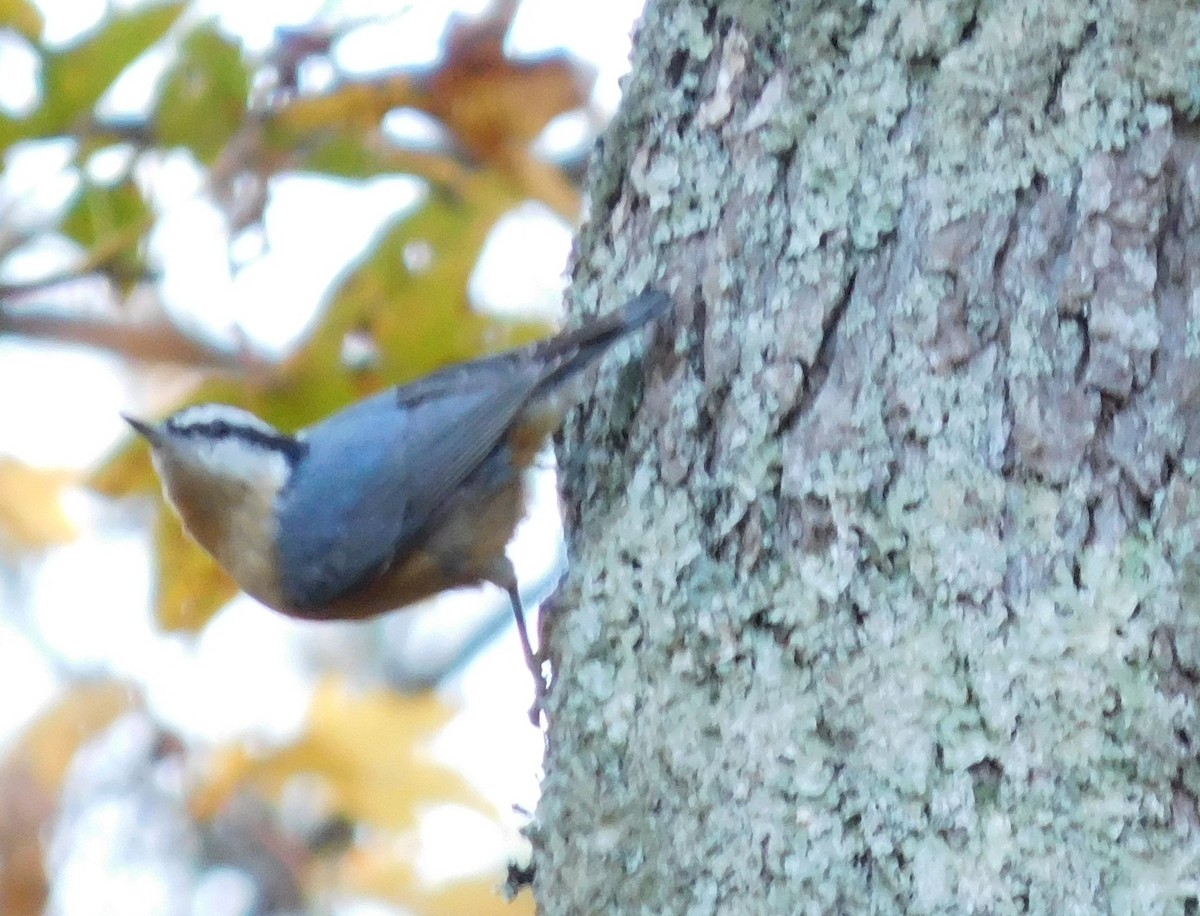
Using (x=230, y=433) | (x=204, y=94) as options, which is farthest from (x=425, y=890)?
(x=204, y=94)

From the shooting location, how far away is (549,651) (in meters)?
1.52

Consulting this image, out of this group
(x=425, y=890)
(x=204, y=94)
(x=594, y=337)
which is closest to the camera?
(x=594, y=337)

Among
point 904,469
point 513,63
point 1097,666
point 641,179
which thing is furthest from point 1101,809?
point 513,63

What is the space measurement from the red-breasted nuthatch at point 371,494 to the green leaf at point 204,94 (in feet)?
1.24

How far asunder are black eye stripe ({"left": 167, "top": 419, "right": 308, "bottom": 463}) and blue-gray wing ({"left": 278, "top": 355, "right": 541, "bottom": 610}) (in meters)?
0.08

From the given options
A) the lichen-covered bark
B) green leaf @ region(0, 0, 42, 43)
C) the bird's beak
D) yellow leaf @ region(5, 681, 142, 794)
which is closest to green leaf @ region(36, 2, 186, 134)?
green leaf @ region(0, 0, 42, 43)

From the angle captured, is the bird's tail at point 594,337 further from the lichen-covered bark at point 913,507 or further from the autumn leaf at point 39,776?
the autumn leaf at point 39,776

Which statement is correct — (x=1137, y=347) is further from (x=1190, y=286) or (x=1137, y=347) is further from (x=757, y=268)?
(x=757, y=268)

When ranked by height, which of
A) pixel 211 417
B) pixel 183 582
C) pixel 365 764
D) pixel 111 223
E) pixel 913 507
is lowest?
pixel 913 507

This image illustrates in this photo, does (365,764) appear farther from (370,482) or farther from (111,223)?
(111,223)

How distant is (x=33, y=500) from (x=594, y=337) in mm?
1352

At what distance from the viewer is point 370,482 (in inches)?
78.2

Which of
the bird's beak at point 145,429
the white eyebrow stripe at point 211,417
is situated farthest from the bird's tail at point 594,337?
the bird's beak at point 145,429

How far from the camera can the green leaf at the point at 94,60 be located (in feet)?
5.15
